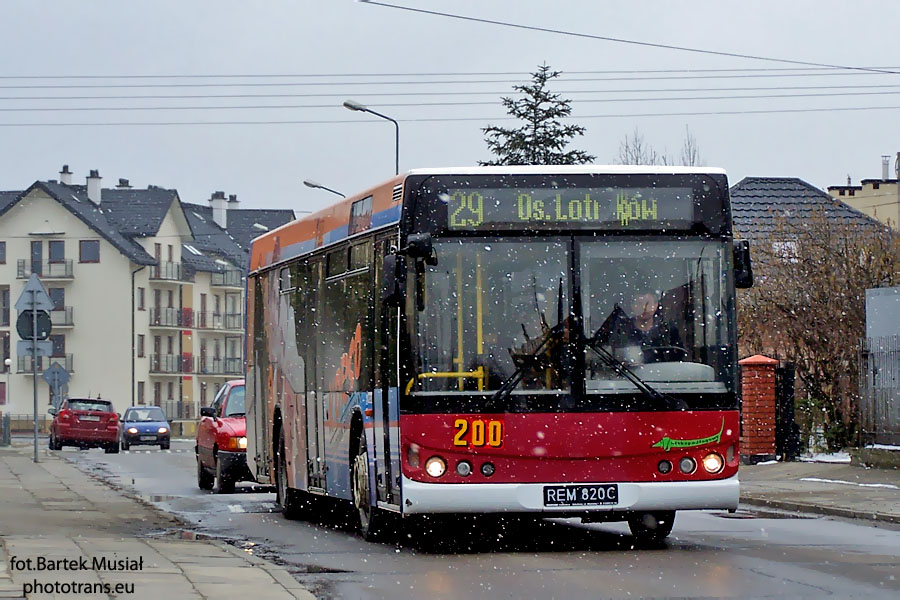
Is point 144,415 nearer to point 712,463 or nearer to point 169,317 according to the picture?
point 712,463

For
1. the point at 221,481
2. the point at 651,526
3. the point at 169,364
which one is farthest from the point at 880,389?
the point at 169,364

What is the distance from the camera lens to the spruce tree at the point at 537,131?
226ft

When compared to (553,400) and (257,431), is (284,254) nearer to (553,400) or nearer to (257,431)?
(257,431)

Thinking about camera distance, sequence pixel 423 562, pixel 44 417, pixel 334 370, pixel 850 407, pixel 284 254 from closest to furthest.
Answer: pixel 423 562 < pixel 334 370 < pixel 284 254 < pixel 850 407 < pixel 44 417

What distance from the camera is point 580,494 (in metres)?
13.8

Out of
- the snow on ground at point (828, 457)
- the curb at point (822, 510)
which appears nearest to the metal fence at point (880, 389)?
the snow on ground at point (828, 457)

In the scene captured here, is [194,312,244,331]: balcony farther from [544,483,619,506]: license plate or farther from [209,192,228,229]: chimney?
[544,483,619,506]: license plate

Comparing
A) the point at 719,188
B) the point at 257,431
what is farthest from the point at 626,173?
the point at 257,431

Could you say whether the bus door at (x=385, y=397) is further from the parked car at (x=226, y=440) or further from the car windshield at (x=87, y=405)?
the car windshield at (x=87, y=405)

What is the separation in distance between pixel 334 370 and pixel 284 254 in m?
2.98

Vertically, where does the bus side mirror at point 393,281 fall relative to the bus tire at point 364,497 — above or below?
above

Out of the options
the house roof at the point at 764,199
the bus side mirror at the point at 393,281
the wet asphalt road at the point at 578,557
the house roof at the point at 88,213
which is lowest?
the wet asphalt road at the point at 578,557

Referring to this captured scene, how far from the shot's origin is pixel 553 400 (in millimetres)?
13797

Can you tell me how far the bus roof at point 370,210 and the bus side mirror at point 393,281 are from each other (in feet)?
1.83
